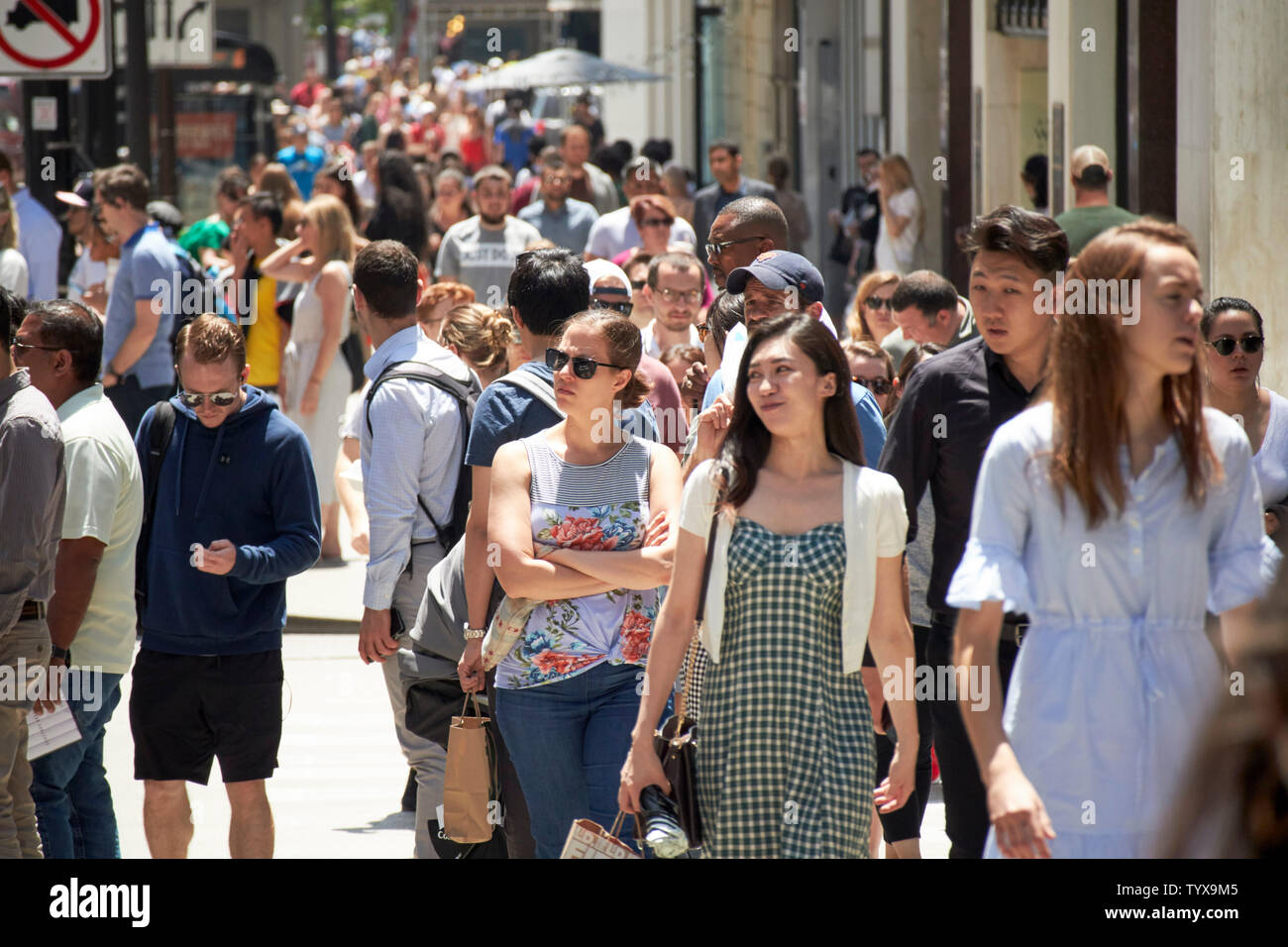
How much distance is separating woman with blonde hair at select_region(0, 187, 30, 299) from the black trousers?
23.9 ft

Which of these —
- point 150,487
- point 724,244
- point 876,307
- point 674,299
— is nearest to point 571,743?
point 150,487

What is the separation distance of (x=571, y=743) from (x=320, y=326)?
678cm

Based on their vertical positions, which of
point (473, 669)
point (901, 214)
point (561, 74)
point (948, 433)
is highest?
point (561, 74)

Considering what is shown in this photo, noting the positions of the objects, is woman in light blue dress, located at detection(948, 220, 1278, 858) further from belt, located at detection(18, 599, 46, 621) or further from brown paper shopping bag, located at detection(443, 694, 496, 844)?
belt, located at detection(18, 599, 46, 621)

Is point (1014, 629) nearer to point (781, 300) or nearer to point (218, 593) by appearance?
point (781, 300)

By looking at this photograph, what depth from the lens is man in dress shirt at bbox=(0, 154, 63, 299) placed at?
12.4 metres

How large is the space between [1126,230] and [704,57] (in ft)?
104

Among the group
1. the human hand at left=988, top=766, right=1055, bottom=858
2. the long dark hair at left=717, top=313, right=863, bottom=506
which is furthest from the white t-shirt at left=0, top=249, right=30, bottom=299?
the human hand at left=988, top=766, right=1055, bottom=858

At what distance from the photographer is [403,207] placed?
14.7m

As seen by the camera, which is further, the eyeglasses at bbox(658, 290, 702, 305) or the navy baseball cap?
the eyeglasses at bbox(658, 290, 702, 305)

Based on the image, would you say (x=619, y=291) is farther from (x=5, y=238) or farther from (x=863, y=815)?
(x=5, y=238)

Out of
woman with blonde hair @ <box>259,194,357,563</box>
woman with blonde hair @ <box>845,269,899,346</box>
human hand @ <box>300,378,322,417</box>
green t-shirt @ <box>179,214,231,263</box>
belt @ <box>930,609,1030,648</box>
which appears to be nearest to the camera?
belt @ <box>930,609,1030,648</box>

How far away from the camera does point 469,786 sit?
17.5 ft

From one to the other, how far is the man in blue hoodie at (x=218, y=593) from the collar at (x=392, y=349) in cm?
51
